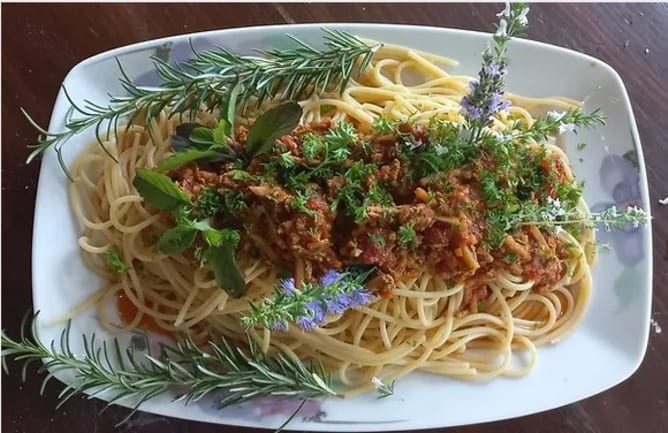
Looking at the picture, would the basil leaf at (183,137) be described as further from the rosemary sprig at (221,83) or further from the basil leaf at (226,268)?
the basil leaf at (226,268)

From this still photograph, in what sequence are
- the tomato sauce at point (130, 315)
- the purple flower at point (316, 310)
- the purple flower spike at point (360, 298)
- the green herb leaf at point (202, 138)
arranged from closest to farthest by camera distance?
the purple flower at point (316, 310)
the purple flower spike at point (360, 298)
the green herb leaf at point (202, 138)
the tomato sauce at point (130, 315)

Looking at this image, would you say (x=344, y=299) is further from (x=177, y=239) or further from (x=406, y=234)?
(x=177, y=239)

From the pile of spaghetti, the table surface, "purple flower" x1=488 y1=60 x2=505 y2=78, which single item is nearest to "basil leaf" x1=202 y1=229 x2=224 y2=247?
the pile of spaghetti

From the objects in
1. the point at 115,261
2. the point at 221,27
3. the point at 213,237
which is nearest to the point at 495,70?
the point at 213,237

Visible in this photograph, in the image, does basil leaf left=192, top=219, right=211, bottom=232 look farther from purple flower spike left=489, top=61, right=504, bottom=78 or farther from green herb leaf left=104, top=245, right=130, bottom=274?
purple flower spike left=489, top=61, right=504, bottom=78

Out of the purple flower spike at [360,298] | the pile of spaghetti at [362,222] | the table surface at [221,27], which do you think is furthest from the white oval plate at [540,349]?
the purple flower spike at [360,298]

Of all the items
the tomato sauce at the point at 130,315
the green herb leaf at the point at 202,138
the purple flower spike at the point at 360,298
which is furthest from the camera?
the tomato sauce at the point at 130,315
